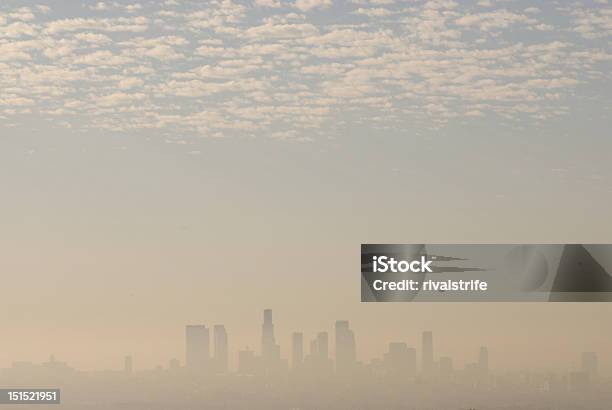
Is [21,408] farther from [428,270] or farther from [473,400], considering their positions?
[473,400]

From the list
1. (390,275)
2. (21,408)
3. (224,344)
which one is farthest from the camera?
(224,344)

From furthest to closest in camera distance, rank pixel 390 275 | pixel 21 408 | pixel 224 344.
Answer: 1. pixel 224 344
2. pixel 21 408
3. pixel 390 275

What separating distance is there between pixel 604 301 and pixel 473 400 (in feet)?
229

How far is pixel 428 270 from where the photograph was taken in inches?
2136

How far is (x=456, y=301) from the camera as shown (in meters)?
54.8

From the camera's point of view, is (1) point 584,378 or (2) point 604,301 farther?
(1) point 584,378

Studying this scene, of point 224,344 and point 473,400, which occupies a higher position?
point 224,344

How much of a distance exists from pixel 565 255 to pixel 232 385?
267 feet

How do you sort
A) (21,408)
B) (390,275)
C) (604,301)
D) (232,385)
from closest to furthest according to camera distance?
1. (390,275)
2. (604,301)
3. (21,408)
4. (232,385)

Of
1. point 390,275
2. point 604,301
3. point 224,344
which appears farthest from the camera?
point 224,344

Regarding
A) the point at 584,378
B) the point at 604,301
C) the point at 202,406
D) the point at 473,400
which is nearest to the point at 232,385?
the point at 202,406

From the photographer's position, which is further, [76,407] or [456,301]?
[76,407]

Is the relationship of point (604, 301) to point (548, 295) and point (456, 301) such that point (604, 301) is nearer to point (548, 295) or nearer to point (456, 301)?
point (548, 295)

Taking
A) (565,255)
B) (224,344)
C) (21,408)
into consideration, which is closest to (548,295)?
(565,255)
